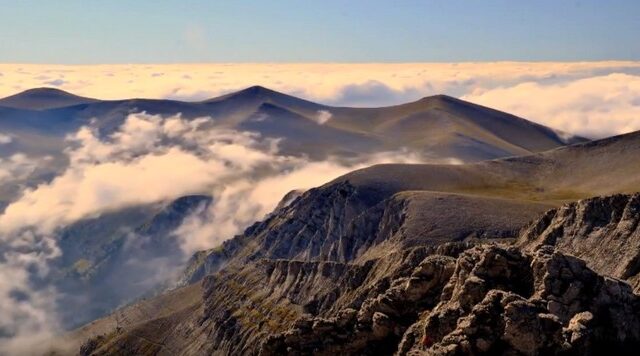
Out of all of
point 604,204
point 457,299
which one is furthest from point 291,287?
point 457,299

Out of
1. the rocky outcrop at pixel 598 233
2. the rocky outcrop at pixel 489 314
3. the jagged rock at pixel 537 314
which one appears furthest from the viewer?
the rocky outcrop at pixel 598 233

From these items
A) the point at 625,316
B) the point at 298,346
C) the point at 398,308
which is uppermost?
the point at 625,316

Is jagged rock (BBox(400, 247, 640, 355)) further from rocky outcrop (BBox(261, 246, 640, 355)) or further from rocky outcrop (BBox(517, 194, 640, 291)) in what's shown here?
rocky outcrop (BBox(517, 194, 640, 291))

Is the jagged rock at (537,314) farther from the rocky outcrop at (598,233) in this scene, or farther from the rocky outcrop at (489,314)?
the rocky outcrop at (598,233)

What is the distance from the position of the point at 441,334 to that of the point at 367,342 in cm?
1205

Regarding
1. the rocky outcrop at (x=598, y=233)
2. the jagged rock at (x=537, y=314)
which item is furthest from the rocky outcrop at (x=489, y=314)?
the rocky outcrop at (x=598, y=233)

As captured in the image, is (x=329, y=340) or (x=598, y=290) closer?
(x=598, y=290)

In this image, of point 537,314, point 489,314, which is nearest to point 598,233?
point 489,314

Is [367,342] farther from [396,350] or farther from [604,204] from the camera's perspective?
[604,204]

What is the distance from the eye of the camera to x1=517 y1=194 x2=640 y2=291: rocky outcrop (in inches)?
4562

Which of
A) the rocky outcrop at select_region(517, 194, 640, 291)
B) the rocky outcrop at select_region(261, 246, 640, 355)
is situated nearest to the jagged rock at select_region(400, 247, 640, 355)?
the rocky outcrop at select_region(261, 246, 640, 355)

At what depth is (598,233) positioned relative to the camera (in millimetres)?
130625

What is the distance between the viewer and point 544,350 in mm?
60031

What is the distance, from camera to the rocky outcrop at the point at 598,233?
380ft
